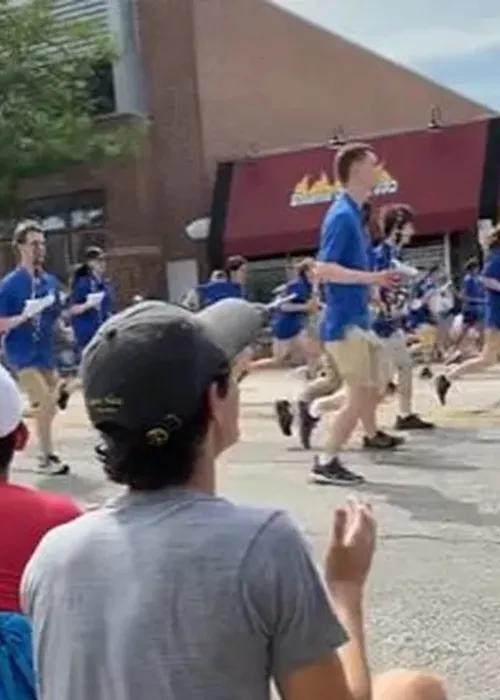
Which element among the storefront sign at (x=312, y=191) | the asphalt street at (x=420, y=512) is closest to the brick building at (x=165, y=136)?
the storefront sign at (x=312, y=191)

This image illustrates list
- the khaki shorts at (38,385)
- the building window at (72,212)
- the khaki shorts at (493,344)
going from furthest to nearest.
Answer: the building window at (72,212)
the khaki shorts at (493,344)
the khaki shorts at (38,385)

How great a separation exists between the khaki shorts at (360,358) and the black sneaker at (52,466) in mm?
2226

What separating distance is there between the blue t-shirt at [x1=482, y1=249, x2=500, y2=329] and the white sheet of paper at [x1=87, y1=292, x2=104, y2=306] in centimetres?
446

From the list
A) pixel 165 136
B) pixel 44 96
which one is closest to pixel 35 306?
pixel 44 96

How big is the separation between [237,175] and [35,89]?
467 cm

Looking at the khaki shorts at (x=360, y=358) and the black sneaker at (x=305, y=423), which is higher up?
the khaki shorts at (x=360, y=358)

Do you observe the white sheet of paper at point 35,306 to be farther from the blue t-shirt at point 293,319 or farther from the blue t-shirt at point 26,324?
the blue t-shirt at point 293,319

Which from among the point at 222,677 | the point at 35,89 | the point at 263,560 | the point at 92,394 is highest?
the point at 35,89

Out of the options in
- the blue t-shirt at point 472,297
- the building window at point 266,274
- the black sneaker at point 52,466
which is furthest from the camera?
the building window at point 266,274

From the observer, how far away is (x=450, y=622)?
5426 millimetres

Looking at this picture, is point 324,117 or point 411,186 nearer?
point 411,186

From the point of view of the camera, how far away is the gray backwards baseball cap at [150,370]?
2.39m

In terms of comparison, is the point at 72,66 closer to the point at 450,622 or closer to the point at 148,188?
the point at 148,188

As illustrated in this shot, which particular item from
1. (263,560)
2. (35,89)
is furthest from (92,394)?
(35,89)
